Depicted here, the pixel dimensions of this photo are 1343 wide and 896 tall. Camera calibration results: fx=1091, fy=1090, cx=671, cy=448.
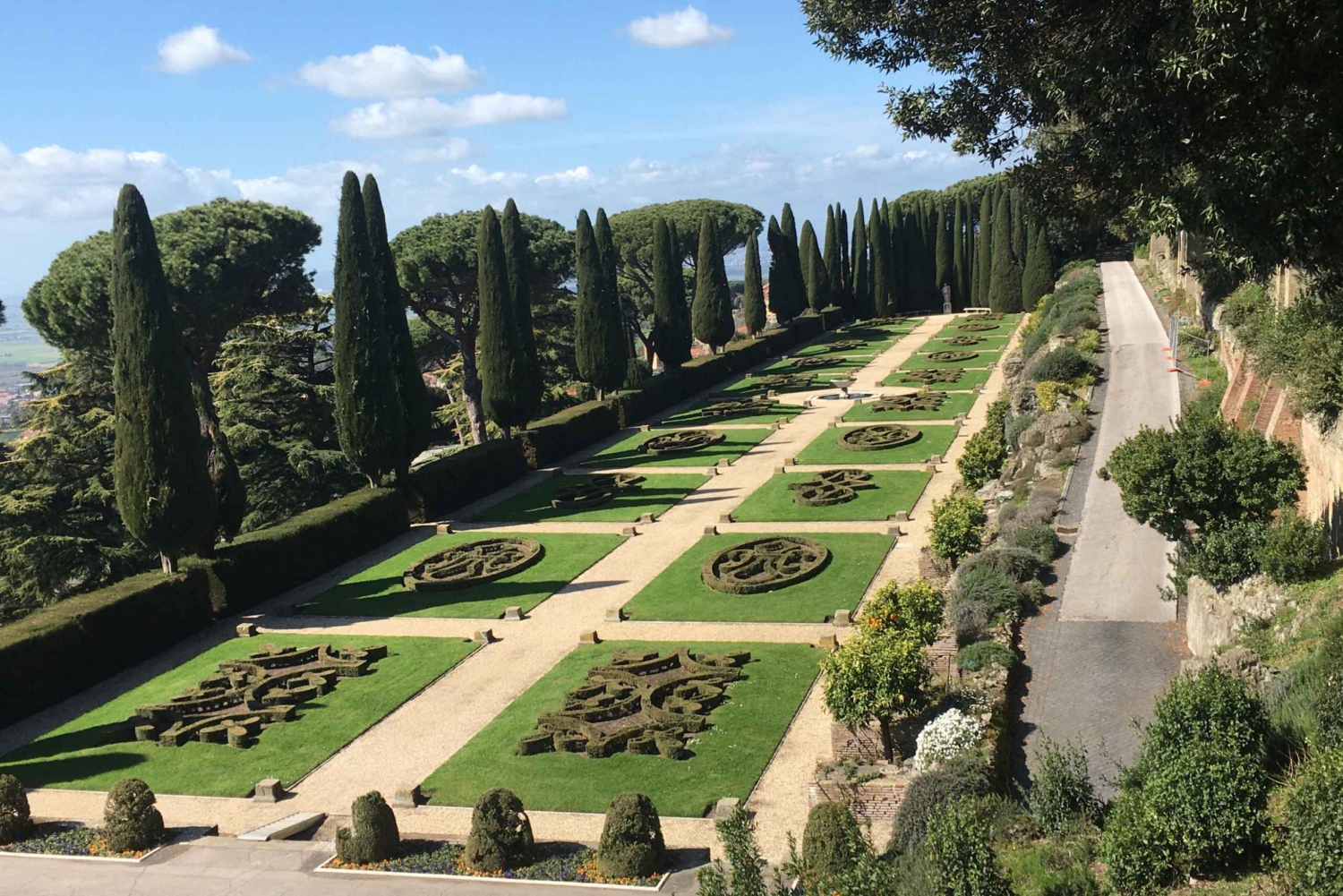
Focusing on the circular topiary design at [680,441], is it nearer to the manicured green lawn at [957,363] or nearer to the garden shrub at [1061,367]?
the garden shrub at [1061,367]

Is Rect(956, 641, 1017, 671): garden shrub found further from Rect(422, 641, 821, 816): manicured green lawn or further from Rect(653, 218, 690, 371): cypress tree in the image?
Rect(653, 218, 690, 371): cypress tree

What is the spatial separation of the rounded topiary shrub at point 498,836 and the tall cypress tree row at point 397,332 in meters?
21.0

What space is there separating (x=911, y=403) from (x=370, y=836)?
35.6m

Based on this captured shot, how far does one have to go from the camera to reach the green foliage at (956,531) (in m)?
23.6

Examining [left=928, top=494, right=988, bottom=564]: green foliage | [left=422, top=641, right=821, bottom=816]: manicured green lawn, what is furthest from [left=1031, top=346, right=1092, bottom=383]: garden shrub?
[left=422, top=641, right=821, bottom=816]: manicured green lawn

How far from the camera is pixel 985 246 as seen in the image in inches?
3344

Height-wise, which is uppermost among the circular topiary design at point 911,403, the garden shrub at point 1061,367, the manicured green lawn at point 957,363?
the garden shrub at point 1061,367

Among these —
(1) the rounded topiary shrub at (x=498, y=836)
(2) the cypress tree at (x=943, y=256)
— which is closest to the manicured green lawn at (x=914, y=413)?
(1) the rounded topiary shrub at (x=498, y=836)

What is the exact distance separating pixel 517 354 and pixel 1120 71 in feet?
97.7

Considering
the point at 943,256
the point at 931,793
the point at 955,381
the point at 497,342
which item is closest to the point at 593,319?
the point at 497,342

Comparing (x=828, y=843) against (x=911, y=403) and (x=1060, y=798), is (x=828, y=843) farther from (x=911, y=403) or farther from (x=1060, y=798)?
(x=911, y=403)

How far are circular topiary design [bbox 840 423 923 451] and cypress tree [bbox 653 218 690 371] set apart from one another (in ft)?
53.8

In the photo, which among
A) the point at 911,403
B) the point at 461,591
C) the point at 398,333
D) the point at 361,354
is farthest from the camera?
the point at 911,403

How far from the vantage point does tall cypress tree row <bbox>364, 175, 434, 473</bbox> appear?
33.8m
